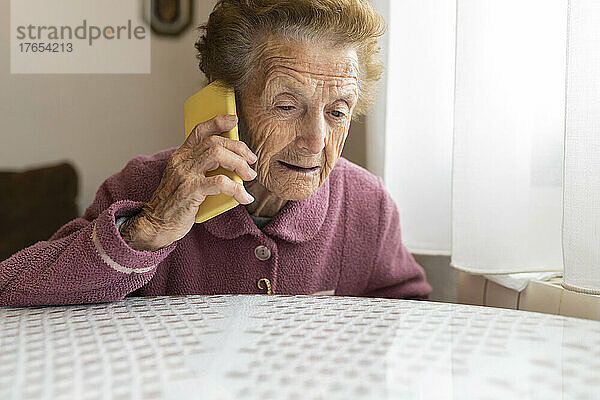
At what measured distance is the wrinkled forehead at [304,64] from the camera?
3.21 ft

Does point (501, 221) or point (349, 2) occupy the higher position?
point (349, 2)

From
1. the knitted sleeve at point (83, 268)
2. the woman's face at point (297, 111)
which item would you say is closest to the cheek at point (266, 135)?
the woman's face at point (297, 111)

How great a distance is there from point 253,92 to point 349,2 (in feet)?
0.67

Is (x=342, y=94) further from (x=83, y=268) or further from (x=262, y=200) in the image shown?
(x=83, y=268)

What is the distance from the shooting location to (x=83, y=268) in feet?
2.91

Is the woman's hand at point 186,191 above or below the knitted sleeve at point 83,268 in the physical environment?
above

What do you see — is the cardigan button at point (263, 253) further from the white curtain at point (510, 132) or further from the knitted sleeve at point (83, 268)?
the white curtain at point (510, 132)

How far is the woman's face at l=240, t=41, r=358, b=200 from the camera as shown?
982 mm

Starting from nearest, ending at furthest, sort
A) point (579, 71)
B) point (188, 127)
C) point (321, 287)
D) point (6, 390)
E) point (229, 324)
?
point (6, 390) → point (229, 324) → point (579, 71) → point (188, 127) → point (321, 287)

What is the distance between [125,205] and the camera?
92 centimetres

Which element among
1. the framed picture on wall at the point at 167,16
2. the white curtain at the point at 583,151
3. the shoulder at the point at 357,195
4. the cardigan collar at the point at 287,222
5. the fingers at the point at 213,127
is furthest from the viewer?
the framed picture on wall at the point at 167,16

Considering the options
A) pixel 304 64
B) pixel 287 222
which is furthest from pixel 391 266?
pixel 304 64

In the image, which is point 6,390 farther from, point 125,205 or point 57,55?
point 57,55

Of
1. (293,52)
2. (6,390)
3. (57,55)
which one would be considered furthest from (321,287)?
(57,55)
